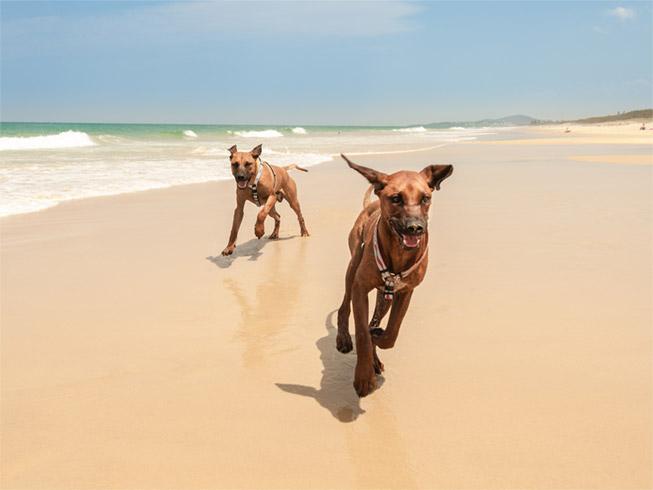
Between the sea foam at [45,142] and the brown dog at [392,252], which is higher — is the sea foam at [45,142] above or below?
below

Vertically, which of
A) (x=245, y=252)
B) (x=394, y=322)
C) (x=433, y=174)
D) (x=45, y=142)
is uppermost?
(x=433, y=174)

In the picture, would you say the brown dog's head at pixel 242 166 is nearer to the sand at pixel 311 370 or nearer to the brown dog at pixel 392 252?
the sand at pixel 311 370

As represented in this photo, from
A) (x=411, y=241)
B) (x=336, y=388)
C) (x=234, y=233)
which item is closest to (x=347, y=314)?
(x=336, y=388)

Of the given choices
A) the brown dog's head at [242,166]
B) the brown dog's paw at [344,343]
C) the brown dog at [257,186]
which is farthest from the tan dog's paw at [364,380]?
the brown dog's head at [242,166]

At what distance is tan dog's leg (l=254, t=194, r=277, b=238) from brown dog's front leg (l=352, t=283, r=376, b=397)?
3913 millimetres

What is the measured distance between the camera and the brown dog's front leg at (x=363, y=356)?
3.15 meters

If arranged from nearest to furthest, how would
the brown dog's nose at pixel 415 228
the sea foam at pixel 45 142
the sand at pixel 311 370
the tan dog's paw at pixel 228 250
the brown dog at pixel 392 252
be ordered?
the sand at pixel 311 370, the brown dog's nose at pixel 415 228, the brown dog at pixel 392 252, the tan dog's paw at pixel 228 250, the sea foam at pixel 45 142

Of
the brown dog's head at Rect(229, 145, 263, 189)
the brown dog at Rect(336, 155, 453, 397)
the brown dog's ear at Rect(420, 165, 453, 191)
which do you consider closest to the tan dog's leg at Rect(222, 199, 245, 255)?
the brown dog's head at Rect(229, 145, 263, 189)

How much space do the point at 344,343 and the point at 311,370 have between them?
28 centimetres

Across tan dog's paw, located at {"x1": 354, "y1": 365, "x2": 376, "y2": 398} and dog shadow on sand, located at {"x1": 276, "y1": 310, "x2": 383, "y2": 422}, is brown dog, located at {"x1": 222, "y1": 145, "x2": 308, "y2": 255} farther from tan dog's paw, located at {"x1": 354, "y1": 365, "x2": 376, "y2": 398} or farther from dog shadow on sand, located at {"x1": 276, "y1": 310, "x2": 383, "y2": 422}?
tan dog's paw, located at {"x1": 354, "y1": 365, "x2": 376, "y2": 398}

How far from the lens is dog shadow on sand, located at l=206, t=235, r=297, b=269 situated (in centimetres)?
649

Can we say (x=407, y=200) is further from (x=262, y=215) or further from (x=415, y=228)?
(x=262, y=215)

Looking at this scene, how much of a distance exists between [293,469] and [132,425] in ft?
3.13

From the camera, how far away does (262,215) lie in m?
7.16
